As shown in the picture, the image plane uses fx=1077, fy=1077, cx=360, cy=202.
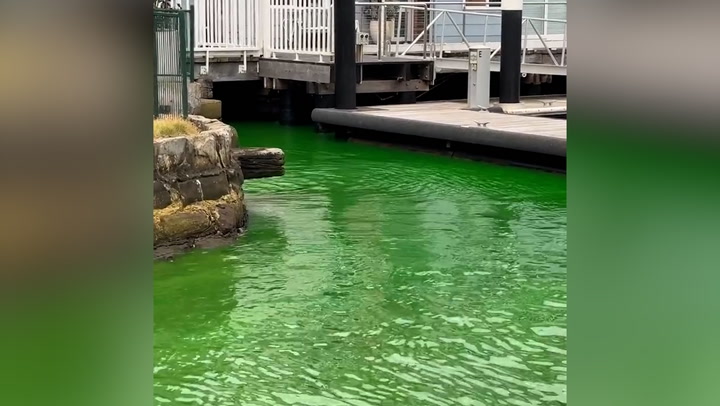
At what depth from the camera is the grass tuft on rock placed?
822 cm

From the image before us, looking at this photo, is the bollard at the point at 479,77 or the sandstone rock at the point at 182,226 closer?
the sandstone rock at the point at 182,226

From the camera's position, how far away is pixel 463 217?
916 cm

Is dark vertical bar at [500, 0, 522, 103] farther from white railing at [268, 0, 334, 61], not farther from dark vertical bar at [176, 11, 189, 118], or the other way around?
dark vertical bar at [176, 11, 189, 118]

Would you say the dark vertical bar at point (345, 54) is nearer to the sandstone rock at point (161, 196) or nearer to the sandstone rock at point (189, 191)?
the sandstone rock at point (189, 191)

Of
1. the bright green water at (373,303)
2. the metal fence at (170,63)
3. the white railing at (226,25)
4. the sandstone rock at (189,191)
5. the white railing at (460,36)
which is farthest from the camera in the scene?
the white railing at (460,36)

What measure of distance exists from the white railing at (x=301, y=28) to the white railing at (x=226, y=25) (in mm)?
283

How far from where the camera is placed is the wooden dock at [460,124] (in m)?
12.0

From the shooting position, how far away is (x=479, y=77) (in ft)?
49.4

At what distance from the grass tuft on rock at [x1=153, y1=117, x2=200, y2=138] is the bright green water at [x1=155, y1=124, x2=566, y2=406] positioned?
95cm

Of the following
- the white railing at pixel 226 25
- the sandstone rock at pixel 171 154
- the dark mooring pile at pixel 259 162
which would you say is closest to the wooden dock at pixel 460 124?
the white railing at pixel 226 25

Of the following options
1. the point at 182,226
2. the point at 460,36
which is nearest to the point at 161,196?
the point at 182,226

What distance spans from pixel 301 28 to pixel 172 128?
27.7 feet

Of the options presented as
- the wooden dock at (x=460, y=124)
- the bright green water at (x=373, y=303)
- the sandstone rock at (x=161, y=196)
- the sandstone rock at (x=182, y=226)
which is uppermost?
the wooden dock at (x=460, y=124)
